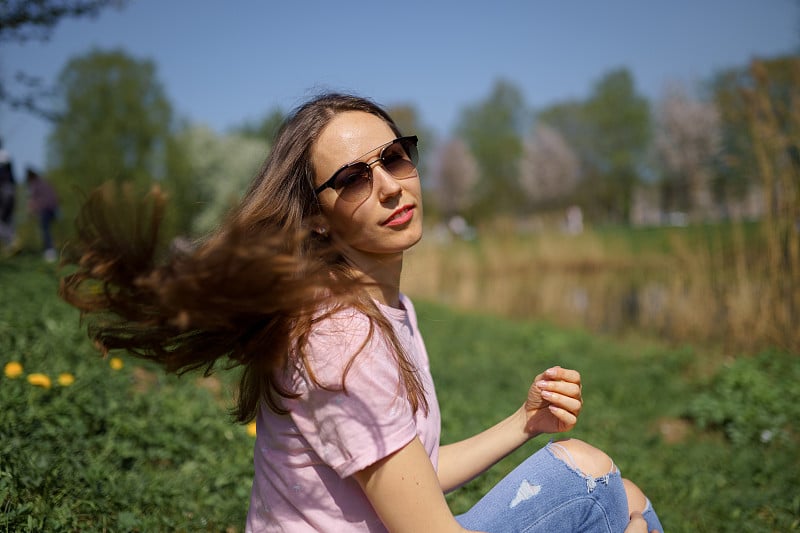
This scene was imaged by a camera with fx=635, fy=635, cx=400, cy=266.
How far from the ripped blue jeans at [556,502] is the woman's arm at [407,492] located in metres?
0.28

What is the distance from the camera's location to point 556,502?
1520 mm

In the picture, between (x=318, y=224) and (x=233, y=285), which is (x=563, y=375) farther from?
(x=233, y=285)

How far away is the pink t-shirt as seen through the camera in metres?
1.29

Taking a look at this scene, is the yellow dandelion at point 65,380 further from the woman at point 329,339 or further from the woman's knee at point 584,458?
the woman's knee at point 584,458

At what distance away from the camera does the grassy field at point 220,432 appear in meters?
2.31

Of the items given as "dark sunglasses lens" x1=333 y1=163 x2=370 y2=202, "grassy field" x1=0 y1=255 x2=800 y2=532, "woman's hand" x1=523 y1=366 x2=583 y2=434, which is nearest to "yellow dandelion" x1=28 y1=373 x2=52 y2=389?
"grassy field" x1=0 y1=255 x2=800 y2=532

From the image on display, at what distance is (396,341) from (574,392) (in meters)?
0.51

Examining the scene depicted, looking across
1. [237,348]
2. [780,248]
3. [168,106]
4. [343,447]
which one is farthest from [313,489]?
[168,106]

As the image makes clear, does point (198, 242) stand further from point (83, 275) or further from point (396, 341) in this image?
point (396, 341)

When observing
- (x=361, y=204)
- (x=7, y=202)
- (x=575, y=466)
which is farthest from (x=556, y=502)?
(x=7, y=202)

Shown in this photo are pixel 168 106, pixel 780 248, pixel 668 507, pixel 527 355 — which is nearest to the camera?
pixel 668 507

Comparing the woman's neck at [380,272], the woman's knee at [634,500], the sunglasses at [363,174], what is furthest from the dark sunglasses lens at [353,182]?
the woman's knee at [634,500]

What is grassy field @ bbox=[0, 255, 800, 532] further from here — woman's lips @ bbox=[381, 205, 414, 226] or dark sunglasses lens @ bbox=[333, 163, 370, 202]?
dark sunglasses lens @ bbox=[333, 163, 370, 202]

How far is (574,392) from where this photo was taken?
1624 mm
